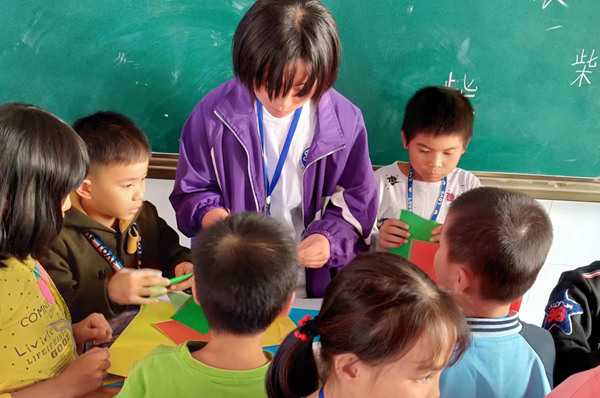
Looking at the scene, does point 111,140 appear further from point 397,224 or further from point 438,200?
point 438,200

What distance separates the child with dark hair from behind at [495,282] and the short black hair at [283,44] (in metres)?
0.49

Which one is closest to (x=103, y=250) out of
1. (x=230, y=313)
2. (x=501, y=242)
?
(x=230, y=313)

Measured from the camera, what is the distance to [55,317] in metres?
1.19

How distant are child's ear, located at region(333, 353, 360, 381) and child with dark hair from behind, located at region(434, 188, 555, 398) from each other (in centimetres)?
29

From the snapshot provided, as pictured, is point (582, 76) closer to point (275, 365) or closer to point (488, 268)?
point (488, 268)

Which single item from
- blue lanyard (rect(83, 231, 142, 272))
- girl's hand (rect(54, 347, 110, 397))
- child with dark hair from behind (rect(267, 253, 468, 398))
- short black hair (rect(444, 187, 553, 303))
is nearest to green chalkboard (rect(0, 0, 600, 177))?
blue lanyard (rect(83, 231, 142, 272))

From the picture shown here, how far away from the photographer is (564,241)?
8.37ft

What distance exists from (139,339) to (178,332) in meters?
0.09

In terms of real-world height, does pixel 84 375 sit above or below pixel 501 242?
below

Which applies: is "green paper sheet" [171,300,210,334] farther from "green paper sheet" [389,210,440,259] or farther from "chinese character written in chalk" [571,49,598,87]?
"chinese character written in chalk" [571,49,598,87]

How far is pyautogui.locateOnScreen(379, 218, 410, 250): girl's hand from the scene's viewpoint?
1.70 m

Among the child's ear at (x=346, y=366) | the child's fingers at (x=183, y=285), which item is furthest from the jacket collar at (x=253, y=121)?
the child's ear at (x=346, y=366)

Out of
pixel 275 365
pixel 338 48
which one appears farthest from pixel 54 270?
pixel 338 48

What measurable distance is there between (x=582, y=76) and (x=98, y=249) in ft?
6.18
